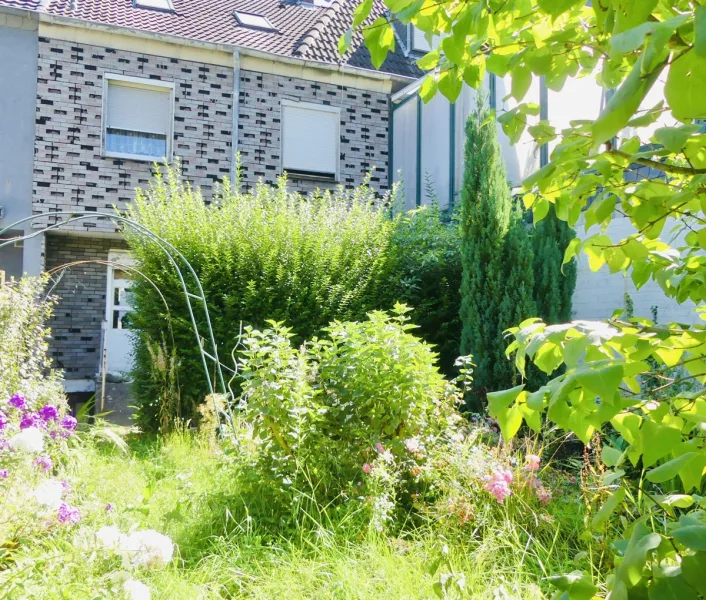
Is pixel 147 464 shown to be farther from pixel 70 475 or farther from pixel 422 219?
pixel 422 219

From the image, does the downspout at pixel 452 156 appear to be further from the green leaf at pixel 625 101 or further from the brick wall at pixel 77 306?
the green leaf at pixel 625 101

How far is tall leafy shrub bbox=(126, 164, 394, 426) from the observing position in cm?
740

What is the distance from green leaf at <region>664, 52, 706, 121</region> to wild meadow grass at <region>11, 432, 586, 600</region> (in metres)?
1.96

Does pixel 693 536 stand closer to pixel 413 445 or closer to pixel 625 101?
pixel 625 101

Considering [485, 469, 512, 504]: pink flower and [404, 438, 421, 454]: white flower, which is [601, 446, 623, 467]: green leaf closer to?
[485, 469, 512, 504]: pink flower

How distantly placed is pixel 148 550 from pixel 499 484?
1.89m

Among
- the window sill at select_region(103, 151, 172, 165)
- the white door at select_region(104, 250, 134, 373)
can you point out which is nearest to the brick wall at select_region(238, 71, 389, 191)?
the window sill at select_region(103, 151, 172, 165)

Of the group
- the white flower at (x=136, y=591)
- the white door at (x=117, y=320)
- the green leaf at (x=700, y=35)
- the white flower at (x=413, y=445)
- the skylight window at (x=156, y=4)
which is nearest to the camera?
the green leaf at (x=700, y=35)

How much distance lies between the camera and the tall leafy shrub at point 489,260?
252 inches

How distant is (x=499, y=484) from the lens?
3.46 metres

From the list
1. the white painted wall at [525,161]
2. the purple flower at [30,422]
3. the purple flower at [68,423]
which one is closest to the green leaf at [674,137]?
the white painted wall at [525,161]

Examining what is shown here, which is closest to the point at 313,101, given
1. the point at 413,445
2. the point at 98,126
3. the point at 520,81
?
the point at 98,126

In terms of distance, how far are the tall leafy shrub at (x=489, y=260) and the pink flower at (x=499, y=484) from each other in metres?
2.74

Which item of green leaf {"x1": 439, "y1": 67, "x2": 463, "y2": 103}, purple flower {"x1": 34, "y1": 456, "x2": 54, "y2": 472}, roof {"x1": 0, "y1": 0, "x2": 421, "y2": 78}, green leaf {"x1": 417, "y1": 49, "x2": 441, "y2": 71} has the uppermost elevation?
roof {"x1": 0, "y1": 0, "x2": 421, "y2": 78}
